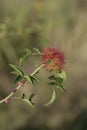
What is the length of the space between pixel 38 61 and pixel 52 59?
233cm

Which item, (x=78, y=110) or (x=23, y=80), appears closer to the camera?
(x=23, y=80)

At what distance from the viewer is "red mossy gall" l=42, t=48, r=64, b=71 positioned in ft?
6.30

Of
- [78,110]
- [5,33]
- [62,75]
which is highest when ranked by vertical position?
[62,75]

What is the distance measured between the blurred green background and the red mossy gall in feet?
5.31

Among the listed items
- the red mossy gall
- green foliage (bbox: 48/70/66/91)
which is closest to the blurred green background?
the red mossy gall

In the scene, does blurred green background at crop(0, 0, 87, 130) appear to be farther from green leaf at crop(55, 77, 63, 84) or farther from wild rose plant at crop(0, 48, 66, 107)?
green leaf at crop(55, 77, 63, 84)

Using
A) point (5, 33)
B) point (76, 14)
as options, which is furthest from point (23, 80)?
point (76, 14)

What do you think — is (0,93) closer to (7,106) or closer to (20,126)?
(7,106)

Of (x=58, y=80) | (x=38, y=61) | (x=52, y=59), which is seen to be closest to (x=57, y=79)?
(x=58, y=80)

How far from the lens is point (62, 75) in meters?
1.90

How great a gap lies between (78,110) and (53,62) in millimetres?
2354

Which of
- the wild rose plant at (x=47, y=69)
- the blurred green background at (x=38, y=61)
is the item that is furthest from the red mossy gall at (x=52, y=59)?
the blurred green background at (x=38, y=61)

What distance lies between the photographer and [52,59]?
6.54 feet

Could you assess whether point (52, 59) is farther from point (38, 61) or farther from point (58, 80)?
point (38, 61)
